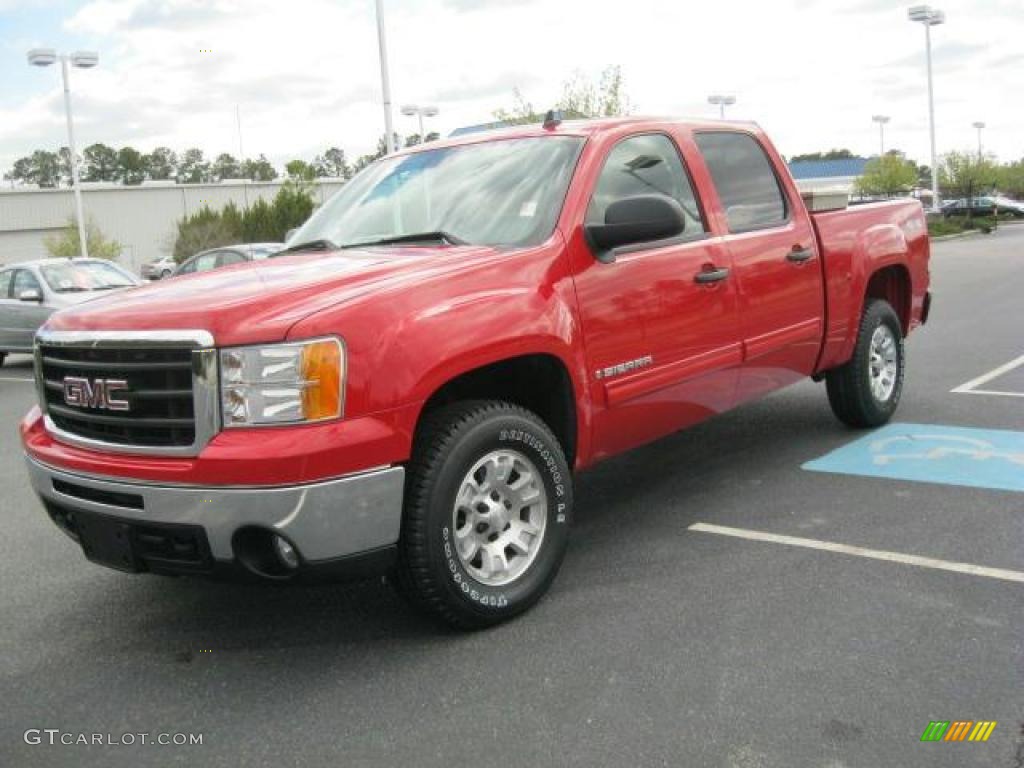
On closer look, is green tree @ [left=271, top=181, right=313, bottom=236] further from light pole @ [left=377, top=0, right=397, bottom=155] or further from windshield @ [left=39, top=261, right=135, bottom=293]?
windshield @ [left=39, top=261, right=135, bottom=293]

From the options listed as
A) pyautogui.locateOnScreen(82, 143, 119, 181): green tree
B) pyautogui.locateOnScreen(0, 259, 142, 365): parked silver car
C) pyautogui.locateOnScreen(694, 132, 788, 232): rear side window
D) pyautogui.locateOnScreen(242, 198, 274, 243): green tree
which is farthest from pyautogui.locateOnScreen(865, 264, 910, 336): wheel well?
pyautogui.locateOnScreen(82, 143, 119, 181): green tree

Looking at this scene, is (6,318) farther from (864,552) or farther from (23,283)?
(864,552)

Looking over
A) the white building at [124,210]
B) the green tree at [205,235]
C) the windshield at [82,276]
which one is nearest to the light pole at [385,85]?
the windshield at [82,276]

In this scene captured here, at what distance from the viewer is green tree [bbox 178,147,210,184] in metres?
133

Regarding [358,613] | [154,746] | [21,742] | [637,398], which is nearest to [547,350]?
[637,398]

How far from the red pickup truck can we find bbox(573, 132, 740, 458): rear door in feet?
0.04

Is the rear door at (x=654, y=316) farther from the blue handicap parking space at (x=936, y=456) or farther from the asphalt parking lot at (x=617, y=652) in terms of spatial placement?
the blue handicap parking space at (x=936, y=456)

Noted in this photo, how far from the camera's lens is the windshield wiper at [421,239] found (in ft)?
14.0

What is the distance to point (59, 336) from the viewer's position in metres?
3.72

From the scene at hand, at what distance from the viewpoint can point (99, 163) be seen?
424 feet

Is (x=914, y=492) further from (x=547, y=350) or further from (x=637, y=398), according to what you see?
(x=547, y=350)

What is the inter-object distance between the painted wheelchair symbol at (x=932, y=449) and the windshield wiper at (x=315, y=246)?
336 cm

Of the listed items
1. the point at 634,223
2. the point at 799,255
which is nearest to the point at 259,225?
the point at 799,255

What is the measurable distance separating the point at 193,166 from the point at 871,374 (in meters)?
141
